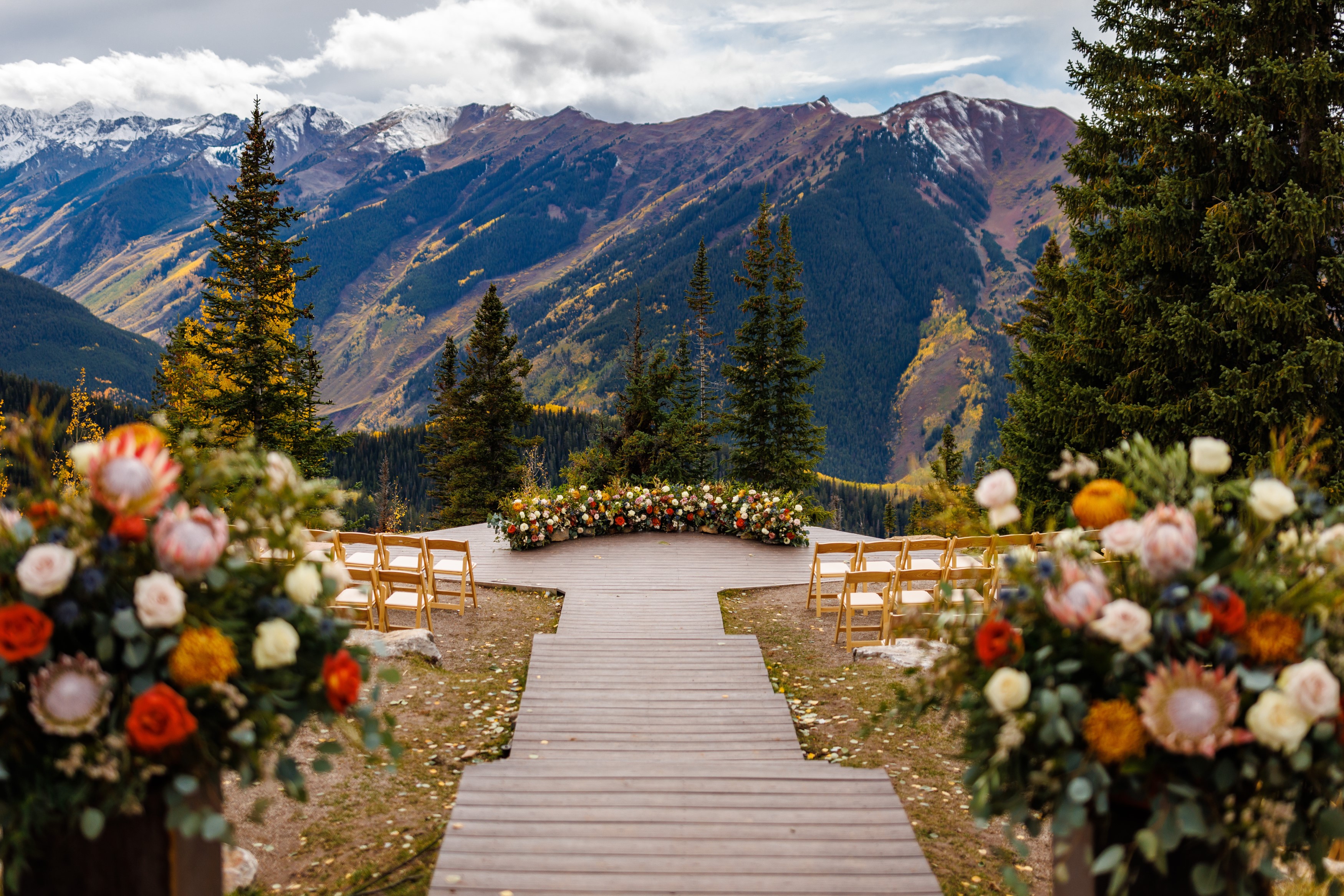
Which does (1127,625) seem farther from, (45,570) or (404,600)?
(404,600)

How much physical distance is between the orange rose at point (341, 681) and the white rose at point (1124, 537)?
219cm

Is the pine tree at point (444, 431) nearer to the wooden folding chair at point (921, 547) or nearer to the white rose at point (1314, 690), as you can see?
the wooden folding chair at point (921, 547)

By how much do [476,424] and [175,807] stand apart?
94.2 feet

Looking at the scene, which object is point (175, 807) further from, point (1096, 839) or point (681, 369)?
point (681, 369)

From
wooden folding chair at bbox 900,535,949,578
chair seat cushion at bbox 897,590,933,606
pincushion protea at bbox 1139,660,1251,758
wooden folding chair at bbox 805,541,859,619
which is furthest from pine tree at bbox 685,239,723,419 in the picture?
pincushion protea at bbox 1139,660,1251,758

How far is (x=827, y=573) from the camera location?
8938 mm

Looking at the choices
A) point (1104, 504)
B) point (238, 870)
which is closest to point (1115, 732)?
point (1104, 504)

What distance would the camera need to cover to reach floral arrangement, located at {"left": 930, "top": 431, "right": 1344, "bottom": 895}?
6.26ft

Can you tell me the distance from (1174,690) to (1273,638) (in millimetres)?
327

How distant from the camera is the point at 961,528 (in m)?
2.54

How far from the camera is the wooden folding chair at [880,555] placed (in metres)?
8.36

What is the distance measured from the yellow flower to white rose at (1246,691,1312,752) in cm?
259

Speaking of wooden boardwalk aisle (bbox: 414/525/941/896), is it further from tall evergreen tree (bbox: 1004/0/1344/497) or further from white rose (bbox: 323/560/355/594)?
tall evergreen tree (bbox: 1004/0/1344/497)

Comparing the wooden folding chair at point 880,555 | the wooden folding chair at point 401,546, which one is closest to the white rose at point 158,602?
the wooden folding chair at point 401,546
